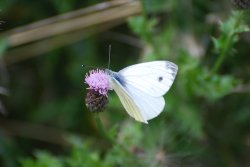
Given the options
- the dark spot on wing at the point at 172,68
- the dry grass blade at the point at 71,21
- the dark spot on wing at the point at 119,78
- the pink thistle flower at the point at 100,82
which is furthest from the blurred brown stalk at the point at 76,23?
the dark spot on wing at the point at 172,68

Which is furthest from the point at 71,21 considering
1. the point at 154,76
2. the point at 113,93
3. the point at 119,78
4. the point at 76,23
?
the point at 154,76

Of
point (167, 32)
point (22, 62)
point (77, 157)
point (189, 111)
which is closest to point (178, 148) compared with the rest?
point (189, 111)

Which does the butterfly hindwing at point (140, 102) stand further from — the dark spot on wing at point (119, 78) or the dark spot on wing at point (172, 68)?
the dark spot on wing at point (172, 68)

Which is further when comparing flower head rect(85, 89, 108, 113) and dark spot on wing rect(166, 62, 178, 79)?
flower head rect(85, 89, 108, 113)

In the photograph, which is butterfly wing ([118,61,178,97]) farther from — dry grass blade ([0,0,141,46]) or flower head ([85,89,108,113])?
dry grass blade ([0,0,141,46])

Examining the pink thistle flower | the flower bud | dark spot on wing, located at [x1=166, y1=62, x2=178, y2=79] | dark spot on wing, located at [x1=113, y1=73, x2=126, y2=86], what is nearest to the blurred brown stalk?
the flower bud

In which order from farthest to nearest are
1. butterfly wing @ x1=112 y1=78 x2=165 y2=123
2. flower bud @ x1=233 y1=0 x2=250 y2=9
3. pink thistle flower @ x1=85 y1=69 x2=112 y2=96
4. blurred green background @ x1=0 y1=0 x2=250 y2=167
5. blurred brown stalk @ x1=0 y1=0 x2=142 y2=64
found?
blurred brown stalk @ x1=0 y1=0 x2=142 y2=64 → blurred green background @ x1=0 y1=0 x2=250 y2=167 → flower bud @ x1=233 y1=0 x2=250 y2=9 → pink thistle flower @ x1=85 y1=69 x2=112 y2=96 → butterfly wing @ x1=112 y1=78 x2=165 y2=123

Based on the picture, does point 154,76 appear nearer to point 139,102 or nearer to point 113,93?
point 139,102
